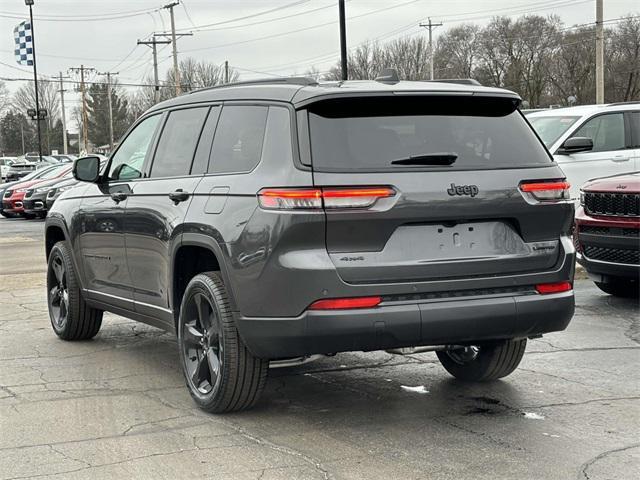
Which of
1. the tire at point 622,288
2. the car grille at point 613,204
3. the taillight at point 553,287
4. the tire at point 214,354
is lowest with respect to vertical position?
the tire at point 622,288

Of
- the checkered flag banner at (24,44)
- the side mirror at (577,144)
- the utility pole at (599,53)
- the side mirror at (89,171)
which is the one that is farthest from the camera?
the checkered flag banner at (24,44)

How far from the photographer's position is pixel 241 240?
4.66m

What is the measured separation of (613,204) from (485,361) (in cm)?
328

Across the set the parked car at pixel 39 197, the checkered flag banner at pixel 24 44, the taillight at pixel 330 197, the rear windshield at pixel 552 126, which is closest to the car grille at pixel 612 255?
the rear windshield at pixel 552 126

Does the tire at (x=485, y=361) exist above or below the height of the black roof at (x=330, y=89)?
below

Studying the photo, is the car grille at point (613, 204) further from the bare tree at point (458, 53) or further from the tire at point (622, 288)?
the bare tree at point (458, 53)

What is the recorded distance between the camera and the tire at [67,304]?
23.9 feet

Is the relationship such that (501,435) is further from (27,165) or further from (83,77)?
(83,77)

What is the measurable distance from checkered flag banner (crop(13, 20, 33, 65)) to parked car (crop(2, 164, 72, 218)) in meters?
22.1

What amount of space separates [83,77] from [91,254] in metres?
90.0

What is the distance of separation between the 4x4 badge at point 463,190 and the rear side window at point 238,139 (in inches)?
A: 40.8

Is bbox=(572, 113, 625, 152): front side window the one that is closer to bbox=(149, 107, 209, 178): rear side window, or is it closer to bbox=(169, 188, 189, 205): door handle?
bbox=(149, 107, 209, 178): rear side window

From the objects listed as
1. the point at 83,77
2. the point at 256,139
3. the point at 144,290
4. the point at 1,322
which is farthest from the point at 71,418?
the point at 83,77

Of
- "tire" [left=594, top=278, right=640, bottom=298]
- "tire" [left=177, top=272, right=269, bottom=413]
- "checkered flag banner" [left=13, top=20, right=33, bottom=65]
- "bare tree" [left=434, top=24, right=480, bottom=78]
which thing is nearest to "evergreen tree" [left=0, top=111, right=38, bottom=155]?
"bare tree" [left=434, top=24, right=480, bottom=78]
